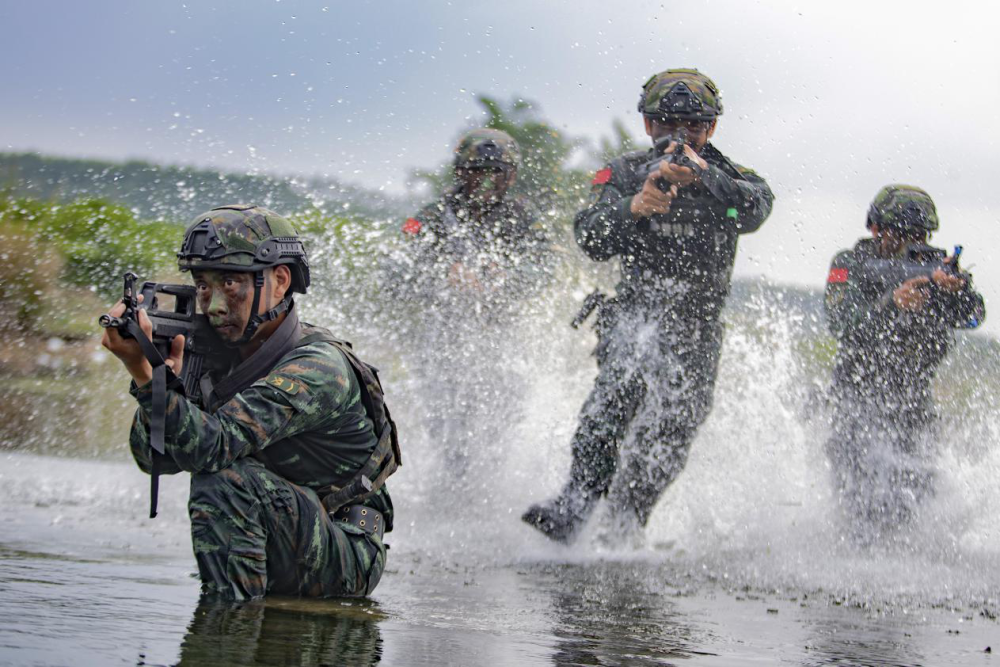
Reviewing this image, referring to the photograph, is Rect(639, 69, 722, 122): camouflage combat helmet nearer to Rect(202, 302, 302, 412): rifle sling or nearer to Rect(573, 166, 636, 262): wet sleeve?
Rect(573, 166, 636, 262): wet sleeve

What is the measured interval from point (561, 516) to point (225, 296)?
3086 mm

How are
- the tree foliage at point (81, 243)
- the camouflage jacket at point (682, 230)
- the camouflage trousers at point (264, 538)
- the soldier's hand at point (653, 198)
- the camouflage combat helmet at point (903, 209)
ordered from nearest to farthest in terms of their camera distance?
the camouflage trousers at point (264, 538) < the soldier's hand at point (653, 198) < the camouflage jacket at point (682, 230) < the camouflage combat helmet at point (903, 209) < the tree foliage at point (81, 243)

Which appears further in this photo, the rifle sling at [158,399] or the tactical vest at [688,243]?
the tactical vest at [688,243]

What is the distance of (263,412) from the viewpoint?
386 centimetres

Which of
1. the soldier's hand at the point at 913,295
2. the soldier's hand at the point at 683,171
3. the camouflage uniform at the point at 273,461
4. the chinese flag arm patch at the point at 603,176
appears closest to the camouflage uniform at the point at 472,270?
the chinese flag arm patch at the point at 603,176

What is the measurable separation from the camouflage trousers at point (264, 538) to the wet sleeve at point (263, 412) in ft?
0.28

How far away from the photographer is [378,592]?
4676mm

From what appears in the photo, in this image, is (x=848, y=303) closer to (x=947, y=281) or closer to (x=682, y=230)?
(x=947, y=281)

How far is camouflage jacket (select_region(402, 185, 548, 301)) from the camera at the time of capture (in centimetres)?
880

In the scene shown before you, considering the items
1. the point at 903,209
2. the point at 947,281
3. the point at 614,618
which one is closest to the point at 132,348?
the point at 614,618

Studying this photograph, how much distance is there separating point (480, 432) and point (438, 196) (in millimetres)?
1715

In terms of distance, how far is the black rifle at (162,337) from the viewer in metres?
3.59

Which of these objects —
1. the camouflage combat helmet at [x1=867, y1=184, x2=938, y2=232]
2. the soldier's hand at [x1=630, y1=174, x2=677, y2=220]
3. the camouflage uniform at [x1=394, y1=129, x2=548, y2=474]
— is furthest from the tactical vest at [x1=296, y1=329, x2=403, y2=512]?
the camouflage combat helmet at [x1=867, y1=184, x2=938, y2=232]

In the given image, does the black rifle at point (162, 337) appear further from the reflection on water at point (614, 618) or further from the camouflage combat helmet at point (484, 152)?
the camouflage combat helmet at point (484, 152)
